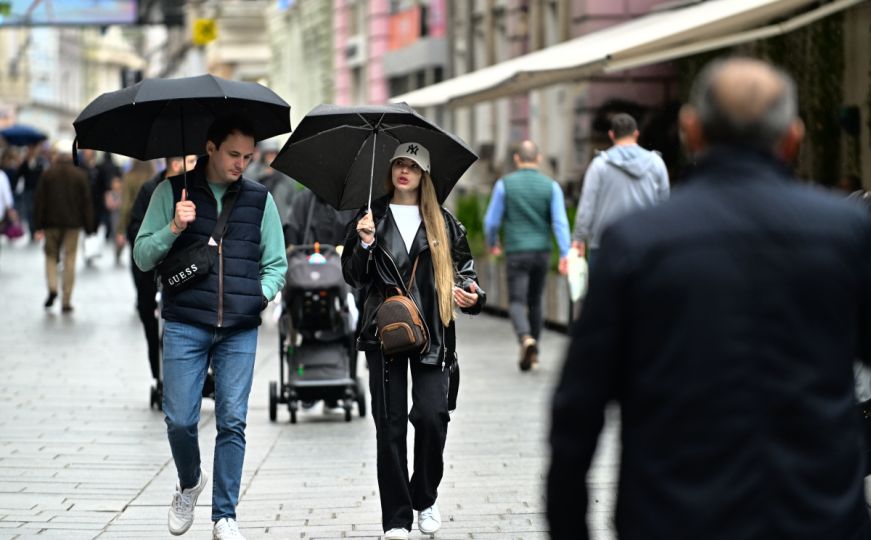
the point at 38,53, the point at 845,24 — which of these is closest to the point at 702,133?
the point at 845,24

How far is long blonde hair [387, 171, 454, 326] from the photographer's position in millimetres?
7305

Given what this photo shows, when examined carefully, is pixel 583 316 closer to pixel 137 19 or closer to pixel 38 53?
pixel 137 19

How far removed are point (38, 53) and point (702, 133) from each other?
116871 millimetres

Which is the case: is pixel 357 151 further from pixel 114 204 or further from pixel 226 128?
pixel 114 204

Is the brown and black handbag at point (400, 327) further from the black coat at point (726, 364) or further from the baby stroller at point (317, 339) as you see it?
the baby stroller at point (317, 339)

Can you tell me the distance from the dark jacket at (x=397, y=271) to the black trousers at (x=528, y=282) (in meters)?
7.08

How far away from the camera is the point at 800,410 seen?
3.28 metres

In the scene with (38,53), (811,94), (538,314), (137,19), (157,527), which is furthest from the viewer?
(38,53)

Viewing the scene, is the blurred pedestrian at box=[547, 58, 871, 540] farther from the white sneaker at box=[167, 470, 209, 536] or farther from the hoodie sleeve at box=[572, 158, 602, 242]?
the hoodie sleeve at box=[572, 158, 602, 242]

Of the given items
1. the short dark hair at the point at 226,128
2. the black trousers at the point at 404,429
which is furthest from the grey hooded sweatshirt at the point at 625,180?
the short dark hair at the point at 226,128

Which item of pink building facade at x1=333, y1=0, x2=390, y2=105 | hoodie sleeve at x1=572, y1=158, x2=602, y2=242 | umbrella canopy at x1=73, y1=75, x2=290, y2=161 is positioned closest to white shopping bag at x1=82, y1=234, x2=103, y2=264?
pink building facade at x1=333, y1=0, x2=390, y2=105

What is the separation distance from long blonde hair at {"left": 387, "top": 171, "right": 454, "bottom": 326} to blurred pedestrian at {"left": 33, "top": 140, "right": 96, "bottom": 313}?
13707 mm

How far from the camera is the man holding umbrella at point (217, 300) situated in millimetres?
7117

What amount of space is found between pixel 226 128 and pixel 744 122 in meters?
4.14
